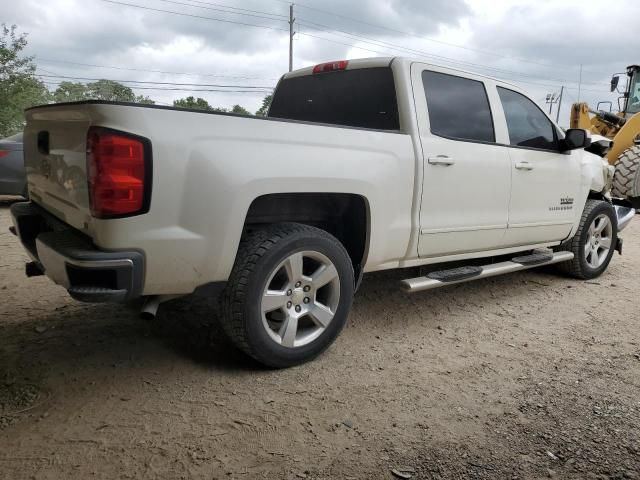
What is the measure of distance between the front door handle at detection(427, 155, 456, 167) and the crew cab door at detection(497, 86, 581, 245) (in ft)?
2.79

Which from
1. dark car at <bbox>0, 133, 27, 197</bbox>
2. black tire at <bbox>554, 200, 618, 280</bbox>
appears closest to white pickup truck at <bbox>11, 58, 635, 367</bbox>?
black tire at <bbox>554, 200, 618, 280</bbox>

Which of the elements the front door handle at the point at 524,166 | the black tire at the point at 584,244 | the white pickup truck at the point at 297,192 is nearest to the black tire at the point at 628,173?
the black tire at the point at 584,244

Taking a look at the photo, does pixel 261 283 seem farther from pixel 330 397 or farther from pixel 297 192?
pixel 330 397

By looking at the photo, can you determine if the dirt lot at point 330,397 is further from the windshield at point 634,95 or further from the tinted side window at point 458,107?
A: the windshield at point 634,95

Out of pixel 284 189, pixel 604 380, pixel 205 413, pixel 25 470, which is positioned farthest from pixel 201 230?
pixel 604 380

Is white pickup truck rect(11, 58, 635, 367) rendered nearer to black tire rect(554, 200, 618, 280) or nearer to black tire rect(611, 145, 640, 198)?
black tire rect(554, 200, 618, 280)

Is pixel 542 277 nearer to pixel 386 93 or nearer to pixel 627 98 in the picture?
pixel 386 93

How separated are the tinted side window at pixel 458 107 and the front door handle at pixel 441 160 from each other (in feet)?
0.58

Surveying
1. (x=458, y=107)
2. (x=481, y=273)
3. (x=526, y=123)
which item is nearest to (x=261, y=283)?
(x=481, y=273)

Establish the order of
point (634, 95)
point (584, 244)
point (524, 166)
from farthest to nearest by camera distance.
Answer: point (634, 95) < point (584, 244) < point (524, 166)

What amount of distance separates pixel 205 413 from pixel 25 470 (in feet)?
2.58

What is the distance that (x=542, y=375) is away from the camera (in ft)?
10.1

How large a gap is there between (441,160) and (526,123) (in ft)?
4.80

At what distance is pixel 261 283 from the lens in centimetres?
278
